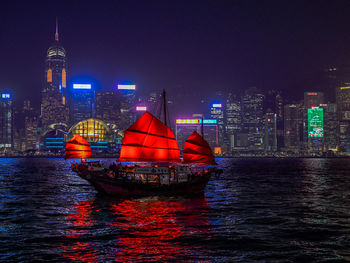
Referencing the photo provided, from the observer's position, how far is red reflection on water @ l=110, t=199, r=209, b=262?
2116 cm

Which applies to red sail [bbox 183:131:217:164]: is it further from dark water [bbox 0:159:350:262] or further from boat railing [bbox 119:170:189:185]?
dark water [bbox 0:159:350:262]

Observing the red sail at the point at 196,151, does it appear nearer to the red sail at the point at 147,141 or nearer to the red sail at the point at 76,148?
the red sail at the point at 147,141

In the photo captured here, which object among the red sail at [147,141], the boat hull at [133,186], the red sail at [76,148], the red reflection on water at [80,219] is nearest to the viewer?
the red reflection on water at [80,219]

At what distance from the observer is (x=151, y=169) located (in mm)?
45156

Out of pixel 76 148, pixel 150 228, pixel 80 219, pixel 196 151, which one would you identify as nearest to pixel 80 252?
pixel 150 228

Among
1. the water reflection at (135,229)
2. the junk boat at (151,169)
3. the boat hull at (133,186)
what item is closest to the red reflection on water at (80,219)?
the water reflection at (135,229)

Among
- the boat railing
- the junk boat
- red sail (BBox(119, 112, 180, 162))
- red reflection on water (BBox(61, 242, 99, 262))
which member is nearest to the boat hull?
A: the junk boat

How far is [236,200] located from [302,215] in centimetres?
1121

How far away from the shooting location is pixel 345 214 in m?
34.8

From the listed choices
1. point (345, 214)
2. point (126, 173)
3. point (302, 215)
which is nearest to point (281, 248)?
point (302, 215)

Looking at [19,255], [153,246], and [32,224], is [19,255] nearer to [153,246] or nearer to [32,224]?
[153,246]

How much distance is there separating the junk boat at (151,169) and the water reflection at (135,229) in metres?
2.79

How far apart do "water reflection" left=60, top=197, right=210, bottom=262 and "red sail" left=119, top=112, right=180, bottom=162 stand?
335 inches

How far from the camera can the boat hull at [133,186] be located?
44.8 meters
